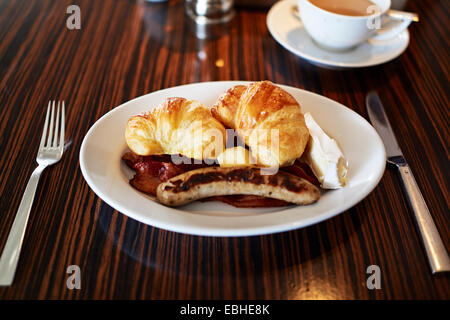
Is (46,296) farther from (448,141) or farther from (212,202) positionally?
(448,141)

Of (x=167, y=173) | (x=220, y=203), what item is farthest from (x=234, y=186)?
(x=167, y=173)

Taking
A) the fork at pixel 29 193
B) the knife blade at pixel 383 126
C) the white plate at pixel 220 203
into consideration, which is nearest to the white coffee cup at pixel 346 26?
the knife blade at pixel 383 126

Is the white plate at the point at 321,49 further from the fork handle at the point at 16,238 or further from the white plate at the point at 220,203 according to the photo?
the fork handle at the point at 16,238

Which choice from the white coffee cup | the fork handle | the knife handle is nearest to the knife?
the knife handle

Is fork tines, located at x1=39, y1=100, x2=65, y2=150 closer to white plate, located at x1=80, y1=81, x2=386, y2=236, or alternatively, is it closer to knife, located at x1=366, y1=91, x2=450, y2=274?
white plate, located at x1=80, y1=81, x2=386, y2=236

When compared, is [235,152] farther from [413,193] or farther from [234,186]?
[413,193]

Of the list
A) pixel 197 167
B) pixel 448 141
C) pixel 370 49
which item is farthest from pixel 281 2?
pixel 197 167
